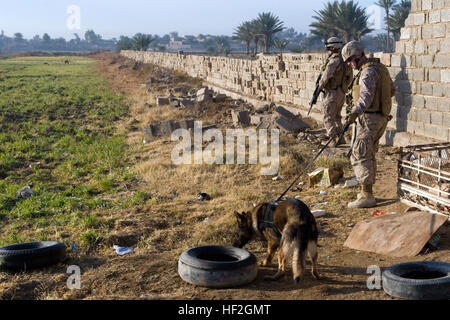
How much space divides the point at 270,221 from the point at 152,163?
5.49m

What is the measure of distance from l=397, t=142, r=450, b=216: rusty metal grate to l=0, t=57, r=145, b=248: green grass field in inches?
149

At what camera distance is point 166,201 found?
750 cm

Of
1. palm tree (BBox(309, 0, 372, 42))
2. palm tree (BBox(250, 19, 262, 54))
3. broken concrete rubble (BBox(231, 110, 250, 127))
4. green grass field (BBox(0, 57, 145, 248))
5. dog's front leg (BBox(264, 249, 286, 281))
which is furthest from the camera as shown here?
palm tree (BBox(250, 19, 262, 54))

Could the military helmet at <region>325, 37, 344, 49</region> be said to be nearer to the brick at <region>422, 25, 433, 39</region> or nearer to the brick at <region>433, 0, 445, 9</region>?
the brick at <region>422, 25, 433, 39</region>

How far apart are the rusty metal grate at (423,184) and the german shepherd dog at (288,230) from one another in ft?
5.97

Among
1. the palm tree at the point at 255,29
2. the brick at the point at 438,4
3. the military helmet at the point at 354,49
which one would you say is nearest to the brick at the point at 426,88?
the brick at the point at 438,4

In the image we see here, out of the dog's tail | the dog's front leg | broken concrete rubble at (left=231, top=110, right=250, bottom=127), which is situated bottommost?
the dog's front leg

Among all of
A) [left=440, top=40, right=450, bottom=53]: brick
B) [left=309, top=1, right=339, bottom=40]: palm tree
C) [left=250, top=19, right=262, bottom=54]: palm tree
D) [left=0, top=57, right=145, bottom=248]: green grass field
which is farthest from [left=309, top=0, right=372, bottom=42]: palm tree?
[left=440, top=40, right=450, bottom=53]: brick

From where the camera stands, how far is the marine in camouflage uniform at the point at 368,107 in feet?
19.2

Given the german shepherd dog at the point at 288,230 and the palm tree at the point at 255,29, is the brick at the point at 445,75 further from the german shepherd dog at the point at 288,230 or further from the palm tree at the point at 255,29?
the palm tree at the point at 255,29

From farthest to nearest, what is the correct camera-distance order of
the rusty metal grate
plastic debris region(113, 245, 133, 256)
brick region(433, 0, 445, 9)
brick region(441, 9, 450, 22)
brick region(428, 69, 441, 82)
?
brick region(428, 69, 441, 82)
brick region(433, 0, 445, 9)
brick region(441, 9, 450, 22)
plastic debris region(113, 245, 133, 256)
the rusty metal grate

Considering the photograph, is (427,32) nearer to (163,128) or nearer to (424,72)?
(424,72)

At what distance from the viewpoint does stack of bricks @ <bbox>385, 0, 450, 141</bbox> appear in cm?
831
